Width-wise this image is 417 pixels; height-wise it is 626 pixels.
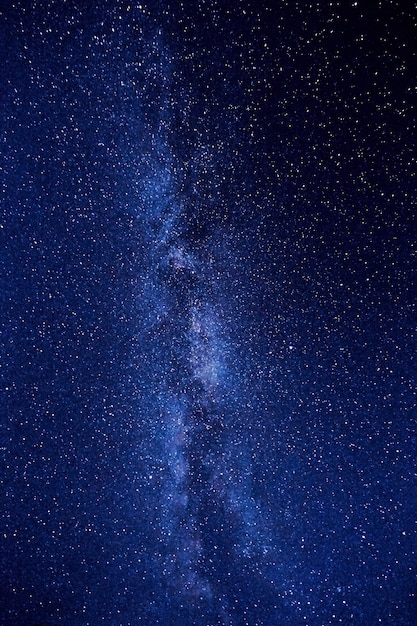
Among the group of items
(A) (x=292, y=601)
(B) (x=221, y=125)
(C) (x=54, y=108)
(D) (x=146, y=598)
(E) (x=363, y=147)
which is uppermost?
(C) (x=54, y=108)

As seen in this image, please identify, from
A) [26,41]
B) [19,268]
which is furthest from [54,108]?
[19,268]

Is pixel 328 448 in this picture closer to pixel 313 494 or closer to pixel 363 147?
pixel 313 494

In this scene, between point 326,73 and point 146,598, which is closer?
point 326,73

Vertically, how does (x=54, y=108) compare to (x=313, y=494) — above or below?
above

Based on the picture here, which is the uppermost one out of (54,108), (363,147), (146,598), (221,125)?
(54,108)

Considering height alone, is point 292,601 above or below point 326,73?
below

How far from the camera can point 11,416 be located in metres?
0.76

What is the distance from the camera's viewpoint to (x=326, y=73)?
60 centimetres

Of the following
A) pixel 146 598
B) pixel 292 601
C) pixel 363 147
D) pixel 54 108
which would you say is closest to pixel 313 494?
pixel 292 601

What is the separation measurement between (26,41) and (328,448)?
0.84 meters

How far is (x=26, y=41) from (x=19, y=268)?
14.8 inches

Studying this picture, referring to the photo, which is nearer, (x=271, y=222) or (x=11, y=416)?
(x=271, y=222)

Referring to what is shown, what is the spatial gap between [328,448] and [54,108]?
72 centimetres

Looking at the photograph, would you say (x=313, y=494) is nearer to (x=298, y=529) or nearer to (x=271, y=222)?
(x=298, y=529)
